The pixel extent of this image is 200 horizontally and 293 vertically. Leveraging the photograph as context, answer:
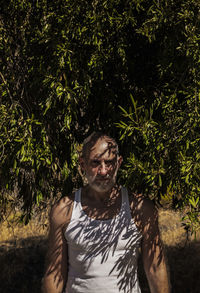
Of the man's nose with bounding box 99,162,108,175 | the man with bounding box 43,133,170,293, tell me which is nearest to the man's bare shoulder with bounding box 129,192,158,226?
the man with bounding box 43,133,170,293

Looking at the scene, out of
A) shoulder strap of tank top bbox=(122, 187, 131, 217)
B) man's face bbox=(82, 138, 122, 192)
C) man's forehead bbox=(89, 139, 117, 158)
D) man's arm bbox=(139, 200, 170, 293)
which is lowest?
man's arm bbox=(139, 200, 170, 293)

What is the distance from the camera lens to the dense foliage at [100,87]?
337 cm

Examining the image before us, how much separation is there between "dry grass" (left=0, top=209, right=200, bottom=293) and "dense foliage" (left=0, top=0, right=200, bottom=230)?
3.10 meters

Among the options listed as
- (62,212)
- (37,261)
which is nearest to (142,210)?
(62,212)

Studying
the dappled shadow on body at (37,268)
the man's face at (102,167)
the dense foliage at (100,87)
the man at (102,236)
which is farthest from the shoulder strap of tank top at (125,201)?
the dappled shadow on body at (37,268)

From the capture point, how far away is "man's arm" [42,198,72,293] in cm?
265

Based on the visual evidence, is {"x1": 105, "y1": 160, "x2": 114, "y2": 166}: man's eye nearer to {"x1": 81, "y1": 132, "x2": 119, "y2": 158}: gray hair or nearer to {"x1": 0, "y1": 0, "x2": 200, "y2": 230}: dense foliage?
{"x1": 81, "y1": 132, "x2": 119, "y2": 158}: gray hair

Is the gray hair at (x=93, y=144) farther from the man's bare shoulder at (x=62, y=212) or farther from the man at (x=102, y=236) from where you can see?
the man's bare shoulder at (x=62, y=212)

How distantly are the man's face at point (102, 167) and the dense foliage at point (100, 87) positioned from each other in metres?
0.45

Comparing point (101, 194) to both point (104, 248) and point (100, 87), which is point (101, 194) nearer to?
point (104, 248)

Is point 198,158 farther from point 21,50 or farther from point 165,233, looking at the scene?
point 165,233

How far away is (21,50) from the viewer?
4.43m

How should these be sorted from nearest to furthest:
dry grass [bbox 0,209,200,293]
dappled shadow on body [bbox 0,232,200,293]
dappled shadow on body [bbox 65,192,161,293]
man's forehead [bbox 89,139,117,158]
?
dappled shadow on body [bbox 65,192,161,293]
man's forehead [bbox 89,139,117,158]
dappled shadow on body [bbox 0,232,200,293]
dry grass [bbox 0,209,200,293]

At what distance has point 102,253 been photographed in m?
2.59
